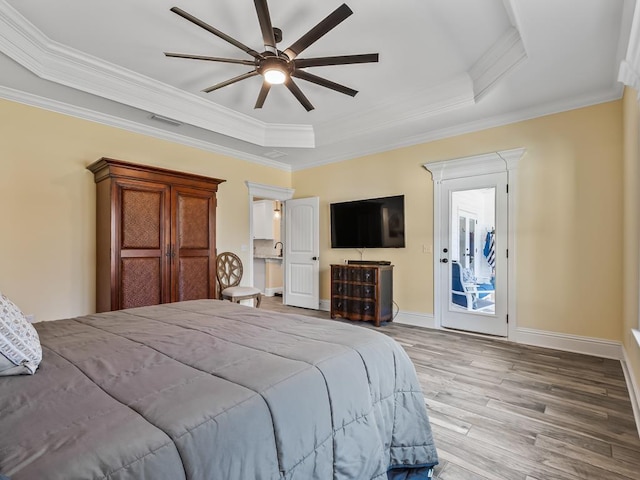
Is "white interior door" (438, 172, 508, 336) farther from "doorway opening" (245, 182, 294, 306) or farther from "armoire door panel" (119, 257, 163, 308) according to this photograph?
"doorway opening" (245, 182, 294, 306)

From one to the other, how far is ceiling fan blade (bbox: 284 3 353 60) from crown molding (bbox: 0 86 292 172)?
2.71 metres

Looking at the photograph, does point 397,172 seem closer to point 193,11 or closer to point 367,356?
point 193,11

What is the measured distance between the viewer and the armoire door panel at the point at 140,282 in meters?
3.46

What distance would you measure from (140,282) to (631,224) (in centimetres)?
477

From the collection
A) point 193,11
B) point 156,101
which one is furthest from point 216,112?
point 193,11

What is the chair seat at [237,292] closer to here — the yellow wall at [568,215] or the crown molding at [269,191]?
the crown molding at [269,191]

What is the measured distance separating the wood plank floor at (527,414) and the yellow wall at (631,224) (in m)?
0.35

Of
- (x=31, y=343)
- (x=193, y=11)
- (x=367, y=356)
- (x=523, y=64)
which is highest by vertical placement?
(x=193, y=11)

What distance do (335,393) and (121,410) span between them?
69 centimetres

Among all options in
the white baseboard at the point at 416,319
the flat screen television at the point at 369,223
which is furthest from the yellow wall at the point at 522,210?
the flat screen television at the point at 369,223

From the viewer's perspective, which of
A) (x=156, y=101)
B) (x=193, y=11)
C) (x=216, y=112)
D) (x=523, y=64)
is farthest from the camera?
(x=216, y=112)

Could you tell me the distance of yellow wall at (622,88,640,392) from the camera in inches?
93.9

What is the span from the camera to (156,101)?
372cm

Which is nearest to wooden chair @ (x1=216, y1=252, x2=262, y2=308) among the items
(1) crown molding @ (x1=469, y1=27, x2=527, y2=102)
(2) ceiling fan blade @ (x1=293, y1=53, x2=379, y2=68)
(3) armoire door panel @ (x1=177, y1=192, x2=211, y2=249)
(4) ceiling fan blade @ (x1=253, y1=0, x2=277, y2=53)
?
(3) armoire door panel @ (x1=177, y1=192, x2=211, y2=249)
